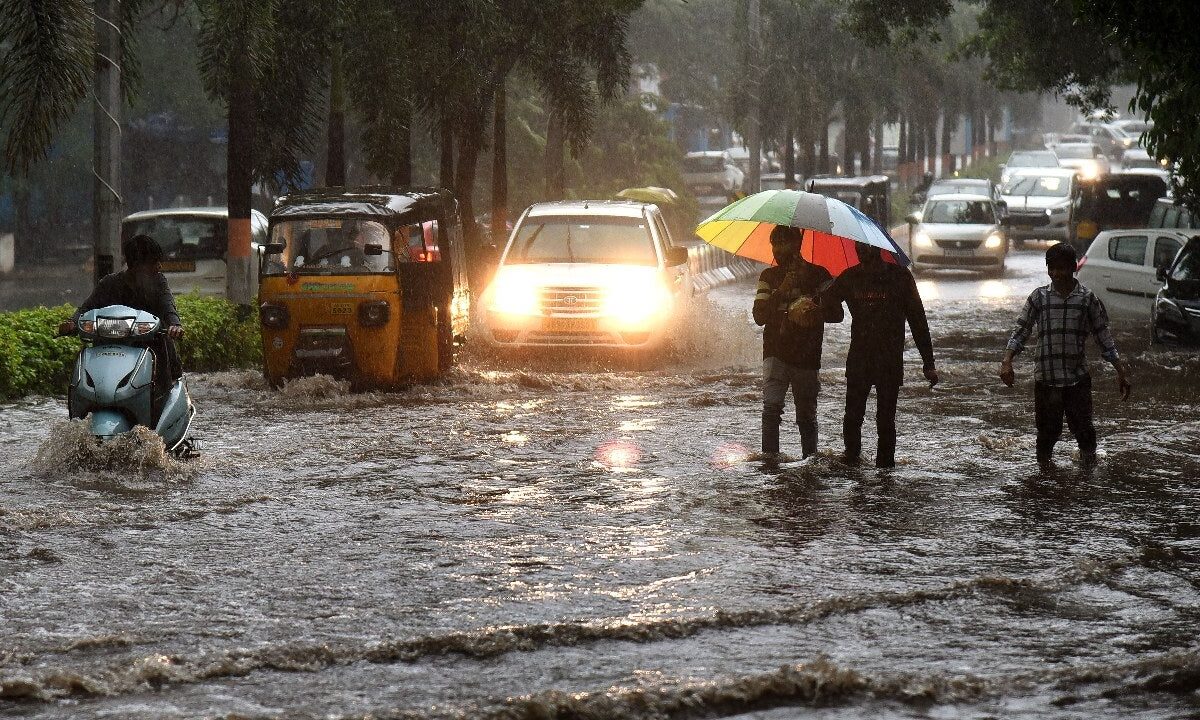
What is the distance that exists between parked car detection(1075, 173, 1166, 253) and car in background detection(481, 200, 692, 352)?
17.1 meters

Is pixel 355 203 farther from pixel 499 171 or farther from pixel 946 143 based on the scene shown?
pixel 946 143

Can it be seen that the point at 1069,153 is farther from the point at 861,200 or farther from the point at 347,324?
the point at 347,324

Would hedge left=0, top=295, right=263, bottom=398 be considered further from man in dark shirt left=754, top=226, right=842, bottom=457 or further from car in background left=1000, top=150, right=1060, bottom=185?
car in background left=1000, top=150, right=1060, bottom=185

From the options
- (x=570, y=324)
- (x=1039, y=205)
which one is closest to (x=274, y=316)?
(x=570, y=324)

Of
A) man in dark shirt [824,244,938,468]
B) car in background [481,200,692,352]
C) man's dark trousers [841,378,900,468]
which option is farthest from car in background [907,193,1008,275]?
man in dark shirt [824,244,938,468]

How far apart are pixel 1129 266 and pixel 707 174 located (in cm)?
4345

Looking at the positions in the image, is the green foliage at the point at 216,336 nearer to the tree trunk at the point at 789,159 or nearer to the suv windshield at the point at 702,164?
the tree trunk at the point at 789,159

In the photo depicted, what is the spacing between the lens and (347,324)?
16.2 meters

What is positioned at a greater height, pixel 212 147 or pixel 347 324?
pixel 212 147

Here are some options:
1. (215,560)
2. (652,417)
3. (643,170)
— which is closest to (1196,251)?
(652,417)

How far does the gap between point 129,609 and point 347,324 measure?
8.34m

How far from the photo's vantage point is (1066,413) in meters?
11.8

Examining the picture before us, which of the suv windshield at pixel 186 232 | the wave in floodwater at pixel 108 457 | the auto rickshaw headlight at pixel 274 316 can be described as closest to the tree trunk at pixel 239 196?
the suv windshield at pixel 186 232

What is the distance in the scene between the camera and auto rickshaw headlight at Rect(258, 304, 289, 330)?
1603cm
